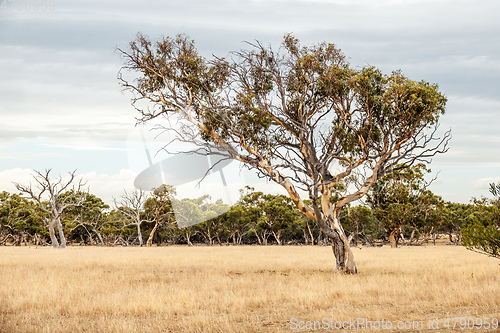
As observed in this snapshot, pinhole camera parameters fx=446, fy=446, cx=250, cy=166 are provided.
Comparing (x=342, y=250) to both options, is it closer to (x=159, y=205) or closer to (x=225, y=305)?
(x=225, y=305)

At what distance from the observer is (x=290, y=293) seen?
1281cm

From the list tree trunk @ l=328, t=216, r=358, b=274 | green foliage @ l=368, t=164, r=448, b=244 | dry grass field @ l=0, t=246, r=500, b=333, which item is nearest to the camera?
dry grass field @ l=0, t=246, r=500, b=333

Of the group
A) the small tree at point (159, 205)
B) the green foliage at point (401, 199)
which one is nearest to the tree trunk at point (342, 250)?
the green foliage at point (401, 199)

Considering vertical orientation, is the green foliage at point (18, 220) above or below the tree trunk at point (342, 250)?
above

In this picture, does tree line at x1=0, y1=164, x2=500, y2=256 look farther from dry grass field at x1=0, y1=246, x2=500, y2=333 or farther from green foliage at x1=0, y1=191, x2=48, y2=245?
dry grass field at x1=0, y1=246, x2=500, y2=333

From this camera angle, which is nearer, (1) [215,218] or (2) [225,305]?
(2) [225,305]

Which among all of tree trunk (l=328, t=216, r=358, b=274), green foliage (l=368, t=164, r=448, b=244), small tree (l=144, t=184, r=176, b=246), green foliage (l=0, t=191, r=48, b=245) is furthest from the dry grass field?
green foliage (l=0, t=191, r=48, b=245)

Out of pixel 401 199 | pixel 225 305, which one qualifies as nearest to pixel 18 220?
pixel 401 199

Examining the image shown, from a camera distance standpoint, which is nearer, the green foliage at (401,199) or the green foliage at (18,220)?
the green foliage at (401,199)

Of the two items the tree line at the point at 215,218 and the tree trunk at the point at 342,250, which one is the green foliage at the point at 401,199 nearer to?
the tree line at the point at 215,218

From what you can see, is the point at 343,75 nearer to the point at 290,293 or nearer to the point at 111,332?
the point at 290,293

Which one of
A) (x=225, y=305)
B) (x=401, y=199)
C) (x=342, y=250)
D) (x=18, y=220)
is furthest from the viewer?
(x=18, y=220)

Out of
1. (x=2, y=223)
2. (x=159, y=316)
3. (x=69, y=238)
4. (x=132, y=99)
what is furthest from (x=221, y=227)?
(x=159, y=316)

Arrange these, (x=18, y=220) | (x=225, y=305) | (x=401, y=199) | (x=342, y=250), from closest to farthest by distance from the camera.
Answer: (x=225, y=305) → (x=342, y=250) → (x=401, y=199) → (x=18, y=220)
